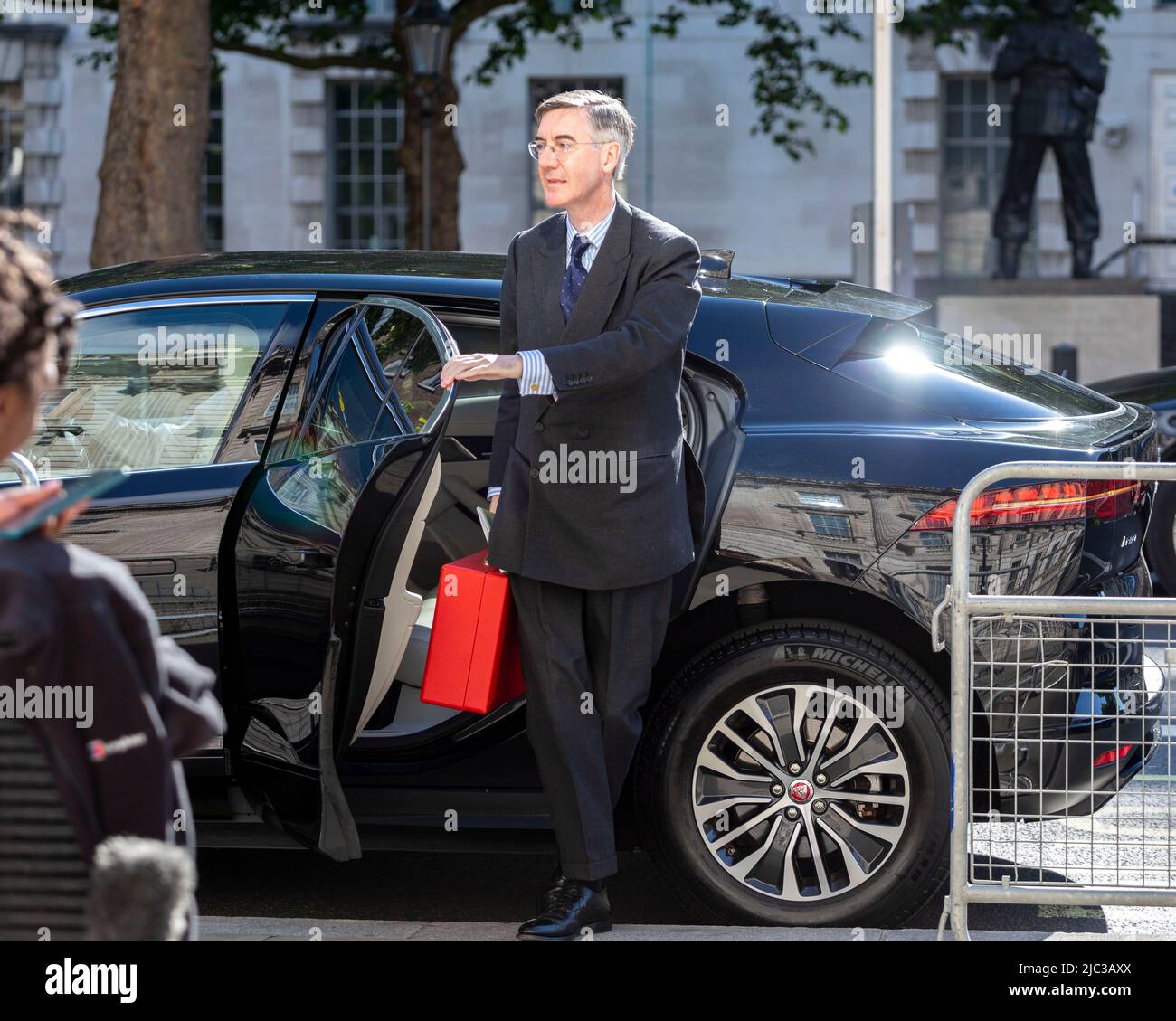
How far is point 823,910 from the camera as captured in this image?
4285mm

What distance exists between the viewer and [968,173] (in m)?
24.0

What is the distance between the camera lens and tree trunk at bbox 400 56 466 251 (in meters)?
16.8

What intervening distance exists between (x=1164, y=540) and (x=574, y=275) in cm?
547

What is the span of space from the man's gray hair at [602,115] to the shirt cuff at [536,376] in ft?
1.75

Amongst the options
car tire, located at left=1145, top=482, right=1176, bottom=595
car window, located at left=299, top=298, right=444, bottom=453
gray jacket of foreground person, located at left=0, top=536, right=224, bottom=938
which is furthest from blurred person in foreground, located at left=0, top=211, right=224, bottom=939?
car tire, located at left=1145, top=482, right=1176, bottom=595

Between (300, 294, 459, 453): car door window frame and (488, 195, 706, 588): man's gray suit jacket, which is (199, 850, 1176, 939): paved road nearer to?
(488, 195, 706, 588): man's gray suit jacket

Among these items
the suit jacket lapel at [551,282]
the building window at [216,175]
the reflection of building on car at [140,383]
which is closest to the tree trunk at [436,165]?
the building window at [216,175]

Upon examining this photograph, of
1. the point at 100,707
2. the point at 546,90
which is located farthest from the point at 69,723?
the point at 546,90

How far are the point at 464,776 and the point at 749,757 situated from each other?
0.71 meters

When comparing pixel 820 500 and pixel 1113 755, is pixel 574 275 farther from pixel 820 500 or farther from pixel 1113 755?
pixel 1113 755

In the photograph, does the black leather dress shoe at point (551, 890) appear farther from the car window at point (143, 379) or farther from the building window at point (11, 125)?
the building window at point (11, 125)

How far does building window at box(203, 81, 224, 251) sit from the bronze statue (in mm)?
11435

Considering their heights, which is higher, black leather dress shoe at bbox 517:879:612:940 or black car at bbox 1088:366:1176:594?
black car at bbox 1088:366:1176:594
